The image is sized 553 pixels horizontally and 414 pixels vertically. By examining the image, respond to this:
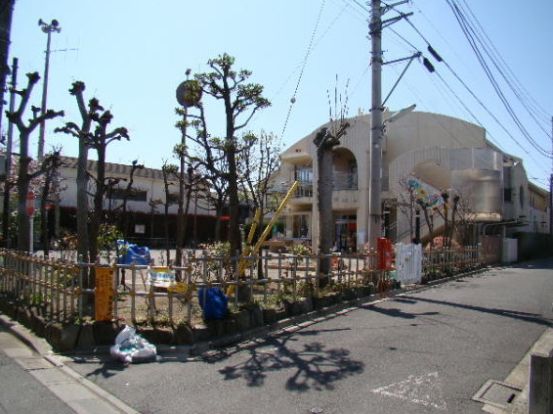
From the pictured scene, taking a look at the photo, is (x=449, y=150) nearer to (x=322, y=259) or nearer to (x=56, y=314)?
(x=322, y=259)

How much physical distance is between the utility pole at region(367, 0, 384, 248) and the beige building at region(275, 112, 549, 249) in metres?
14.1

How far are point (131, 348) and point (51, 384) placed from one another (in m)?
1.21

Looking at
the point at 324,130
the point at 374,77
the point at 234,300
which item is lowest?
the point at 234,300

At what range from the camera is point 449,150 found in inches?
1262

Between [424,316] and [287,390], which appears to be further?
[424,316]

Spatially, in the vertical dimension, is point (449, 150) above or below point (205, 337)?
above

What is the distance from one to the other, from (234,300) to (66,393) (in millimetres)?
3651

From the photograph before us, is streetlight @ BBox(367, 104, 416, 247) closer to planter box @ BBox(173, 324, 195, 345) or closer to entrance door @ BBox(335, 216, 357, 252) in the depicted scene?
planter box @ BBox(173, 324, 195, 345)

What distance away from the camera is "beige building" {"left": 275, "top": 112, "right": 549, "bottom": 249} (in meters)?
30.2

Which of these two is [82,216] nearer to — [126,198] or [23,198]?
[23,198]

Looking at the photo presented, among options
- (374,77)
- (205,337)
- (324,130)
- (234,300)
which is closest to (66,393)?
(205,337)

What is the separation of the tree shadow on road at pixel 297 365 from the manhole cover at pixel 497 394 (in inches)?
58.1

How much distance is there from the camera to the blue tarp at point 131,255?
1278 cm

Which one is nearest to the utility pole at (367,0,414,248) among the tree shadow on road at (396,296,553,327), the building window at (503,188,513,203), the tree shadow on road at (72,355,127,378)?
the tree shadow on road at (396,296,553,327)
